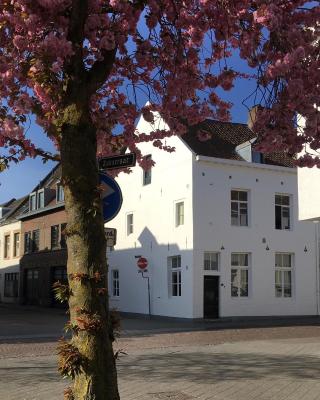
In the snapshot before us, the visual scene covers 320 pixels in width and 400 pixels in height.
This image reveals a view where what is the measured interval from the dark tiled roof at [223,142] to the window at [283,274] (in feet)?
15.4

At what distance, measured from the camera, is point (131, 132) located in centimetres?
699

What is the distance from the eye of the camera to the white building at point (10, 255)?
1829 inches

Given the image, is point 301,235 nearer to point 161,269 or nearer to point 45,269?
point 161,269

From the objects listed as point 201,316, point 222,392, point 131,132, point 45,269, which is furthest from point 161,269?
point 131,132

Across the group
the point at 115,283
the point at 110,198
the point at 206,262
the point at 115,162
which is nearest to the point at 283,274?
the point at 206,262

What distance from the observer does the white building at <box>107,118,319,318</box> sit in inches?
1078

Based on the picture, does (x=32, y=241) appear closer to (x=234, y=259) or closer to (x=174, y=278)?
(x=174, y=278)

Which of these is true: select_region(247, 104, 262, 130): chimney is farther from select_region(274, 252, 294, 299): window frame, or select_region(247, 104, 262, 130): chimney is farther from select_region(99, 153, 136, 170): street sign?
select_region(274, 252, 294, 299): window frame

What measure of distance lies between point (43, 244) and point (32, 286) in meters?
3.56

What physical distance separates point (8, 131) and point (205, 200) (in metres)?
22.0

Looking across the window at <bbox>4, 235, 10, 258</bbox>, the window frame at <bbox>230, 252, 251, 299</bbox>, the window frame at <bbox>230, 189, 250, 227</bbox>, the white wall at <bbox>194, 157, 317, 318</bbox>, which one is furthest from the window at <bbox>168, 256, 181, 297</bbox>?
the window at <bbox>4, 235, 10, 258</bbox>

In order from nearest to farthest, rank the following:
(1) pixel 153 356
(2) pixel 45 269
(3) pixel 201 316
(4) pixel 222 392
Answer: (4) pixel 222 392
(1) pixel 153 356
(3) pixel 201 316
(2) pixel 45 269

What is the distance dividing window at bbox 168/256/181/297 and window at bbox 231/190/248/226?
3300 millimetres

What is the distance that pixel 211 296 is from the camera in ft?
90.0
